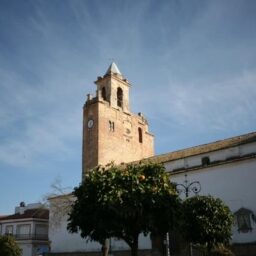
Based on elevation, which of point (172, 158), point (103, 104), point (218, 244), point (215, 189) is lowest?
point (218, 244)

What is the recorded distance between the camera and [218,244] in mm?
21375

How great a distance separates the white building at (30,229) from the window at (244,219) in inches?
1095

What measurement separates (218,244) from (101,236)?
7.35m

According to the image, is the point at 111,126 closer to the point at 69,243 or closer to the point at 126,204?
the point at 69,243

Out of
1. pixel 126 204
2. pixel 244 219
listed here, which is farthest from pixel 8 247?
pixel 244 219

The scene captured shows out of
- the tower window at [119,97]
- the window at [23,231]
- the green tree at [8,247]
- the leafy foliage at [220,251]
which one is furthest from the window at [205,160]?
the window at [23,231]

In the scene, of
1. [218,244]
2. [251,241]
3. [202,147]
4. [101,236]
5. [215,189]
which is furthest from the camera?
[202,147]

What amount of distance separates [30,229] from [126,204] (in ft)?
117

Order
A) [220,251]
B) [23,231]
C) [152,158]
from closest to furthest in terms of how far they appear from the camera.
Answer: [220,251] → [152,158] → [23,231]

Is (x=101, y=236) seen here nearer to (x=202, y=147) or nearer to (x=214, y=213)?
(x=214, y=213)

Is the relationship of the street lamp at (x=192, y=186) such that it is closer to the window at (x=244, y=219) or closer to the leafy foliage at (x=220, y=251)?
the window at (x=244, y=219)

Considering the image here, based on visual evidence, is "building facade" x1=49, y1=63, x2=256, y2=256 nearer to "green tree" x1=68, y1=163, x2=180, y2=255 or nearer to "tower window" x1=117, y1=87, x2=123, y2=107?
"tower window" x1=117, y1=87, x2=123, y2=107

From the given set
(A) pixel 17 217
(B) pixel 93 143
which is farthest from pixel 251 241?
(A) pixel 17 217

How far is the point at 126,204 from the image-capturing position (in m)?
17.1
